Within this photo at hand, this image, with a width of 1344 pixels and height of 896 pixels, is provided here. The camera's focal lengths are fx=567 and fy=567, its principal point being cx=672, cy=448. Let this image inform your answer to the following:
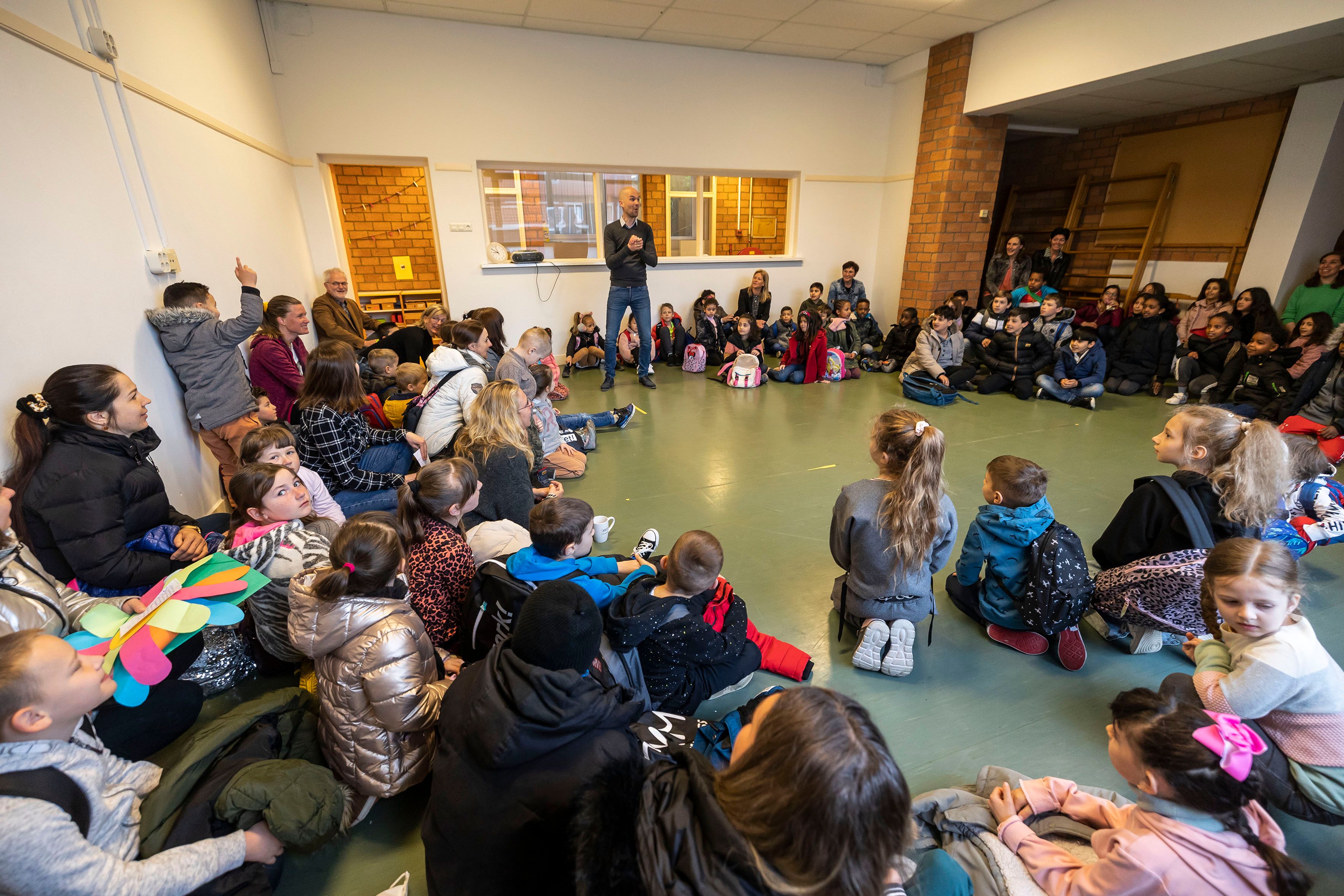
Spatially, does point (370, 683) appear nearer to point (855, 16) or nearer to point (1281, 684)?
point (1281, 684)

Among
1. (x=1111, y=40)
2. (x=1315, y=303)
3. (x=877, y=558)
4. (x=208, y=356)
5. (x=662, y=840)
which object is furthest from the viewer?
(x=1315, y=303)

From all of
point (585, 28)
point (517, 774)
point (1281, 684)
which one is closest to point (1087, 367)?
point (1281, 684)

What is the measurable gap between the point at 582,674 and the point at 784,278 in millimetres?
7434

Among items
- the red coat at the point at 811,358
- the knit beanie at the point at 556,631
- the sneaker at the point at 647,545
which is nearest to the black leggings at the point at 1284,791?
the knit beanie at the point at 556,631

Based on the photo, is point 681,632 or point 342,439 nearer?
point 681,632

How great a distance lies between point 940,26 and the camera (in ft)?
19.4

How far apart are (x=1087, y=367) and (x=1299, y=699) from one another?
4929 millimetres

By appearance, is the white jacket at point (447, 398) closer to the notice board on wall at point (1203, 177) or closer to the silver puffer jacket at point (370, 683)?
the silver puffer jacket at point (370, 683)

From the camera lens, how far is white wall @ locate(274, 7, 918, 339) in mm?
5523

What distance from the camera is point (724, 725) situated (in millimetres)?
1710

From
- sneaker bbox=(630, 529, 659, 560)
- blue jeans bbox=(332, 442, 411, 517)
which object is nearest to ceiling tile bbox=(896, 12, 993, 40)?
sneaker bbox=(630, 529, 659, 560)

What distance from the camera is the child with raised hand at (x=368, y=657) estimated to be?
1.40 m

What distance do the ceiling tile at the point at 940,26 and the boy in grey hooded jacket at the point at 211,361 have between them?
654 centimetres

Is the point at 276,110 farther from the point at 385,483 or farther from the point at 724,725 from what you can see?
the point at 724,725
